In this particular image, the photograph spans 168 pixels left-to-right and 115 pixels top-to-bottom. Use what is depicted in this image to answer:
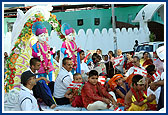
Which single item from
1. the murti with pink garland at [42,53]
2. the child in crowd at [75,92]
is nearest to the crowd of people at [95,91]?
the child in crowd at [75,92]

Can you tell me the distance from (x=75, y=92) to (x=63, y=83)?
0.97 feet

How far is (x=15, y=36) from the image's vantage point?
6914 mm

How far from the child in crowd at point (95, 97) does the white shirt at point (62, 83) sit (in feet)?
2.08

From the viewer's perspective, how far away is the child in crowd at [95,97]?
19.2ft

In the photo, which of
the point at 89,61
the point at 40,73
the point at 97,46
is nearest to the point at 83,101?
the point at 40,73

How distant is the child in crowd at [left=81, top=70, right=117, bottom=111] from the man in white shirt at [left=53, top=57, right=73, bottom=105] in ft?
2.19

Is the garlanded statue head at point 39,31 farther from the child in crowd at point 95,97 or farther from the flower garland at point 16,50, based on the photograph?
the child in crowd at point 95,97

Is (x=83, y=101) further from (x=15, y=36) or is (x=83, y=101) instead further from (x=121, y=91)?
(x=15, y=36)

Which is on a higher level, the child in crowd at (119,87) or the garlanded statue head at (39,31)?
the garlanded statue head at (39,31)

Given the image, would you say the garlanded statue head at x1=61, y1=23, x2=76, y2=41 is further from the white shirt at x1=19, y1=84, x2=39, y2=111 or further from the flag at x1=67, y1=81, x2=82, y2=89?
the white shirt at x1=19, y1=84, x2=39, y2=111

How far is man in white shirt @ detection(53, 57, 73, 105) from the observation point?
6586 mm

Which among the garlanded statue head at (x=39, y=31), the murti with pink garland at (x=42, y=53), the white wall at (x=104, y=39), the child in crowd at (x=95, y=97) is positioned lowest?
the child in crowd at (x=95, y=97)

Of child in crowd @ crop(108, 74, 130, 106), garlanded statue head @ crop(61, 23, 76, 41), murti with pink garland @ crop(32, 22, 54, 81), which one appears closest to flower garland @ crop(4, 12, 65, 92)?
murti with pink garland @ crop(32, 22, 54, 81)

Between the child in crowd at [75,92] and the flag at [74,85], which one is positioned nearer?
the child in crowd at [75,92]
